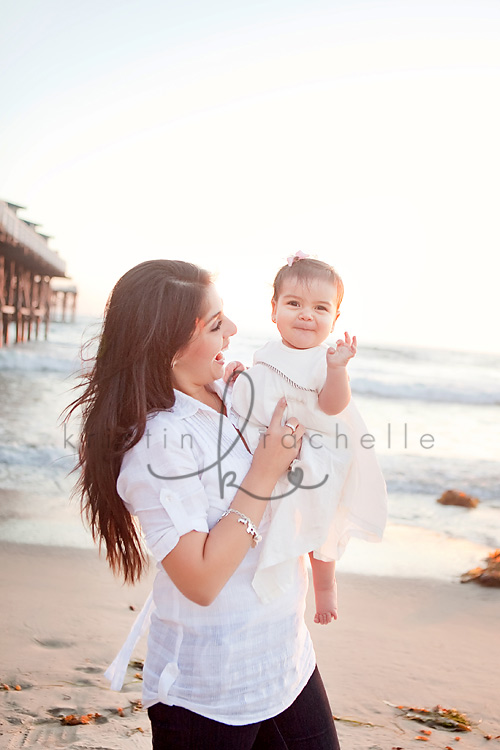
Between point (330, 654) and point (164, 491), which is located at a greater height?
point (164, 491)

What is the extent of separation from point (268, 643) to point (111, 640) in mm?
2702

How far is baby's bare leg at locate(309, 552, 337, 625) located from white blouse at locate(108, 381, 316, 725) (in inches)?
16.1

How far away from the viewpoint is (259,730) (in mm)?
1772

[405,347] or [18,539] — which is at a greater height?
[405,347]

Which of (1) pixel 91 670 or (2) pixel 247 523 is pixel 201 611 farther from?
(1) pixel 91 670

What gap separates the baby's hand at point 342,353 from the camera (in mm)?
2102

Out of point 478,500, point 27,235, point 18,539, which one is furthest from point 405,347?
point 18,539

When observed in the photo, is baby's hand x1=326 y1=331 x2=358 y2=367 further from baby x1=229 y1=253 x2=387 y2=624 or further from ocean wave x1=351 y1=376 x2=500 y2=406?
ocean wave x1=351 y1=376 x2=500 y2=406

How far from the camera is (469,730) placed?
10.7 feet

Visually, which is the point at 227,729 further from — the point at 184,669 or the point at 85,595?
the point at 85,595

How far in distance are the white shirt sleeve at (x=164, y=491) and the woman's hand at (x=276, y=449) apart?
17 centimetres

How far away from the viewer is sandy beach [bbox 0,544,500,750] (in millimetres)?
3113

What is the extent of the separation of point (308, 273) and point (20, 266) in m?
18.9

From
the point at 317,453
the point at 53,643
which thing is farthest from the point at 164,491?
the point at 53,643
